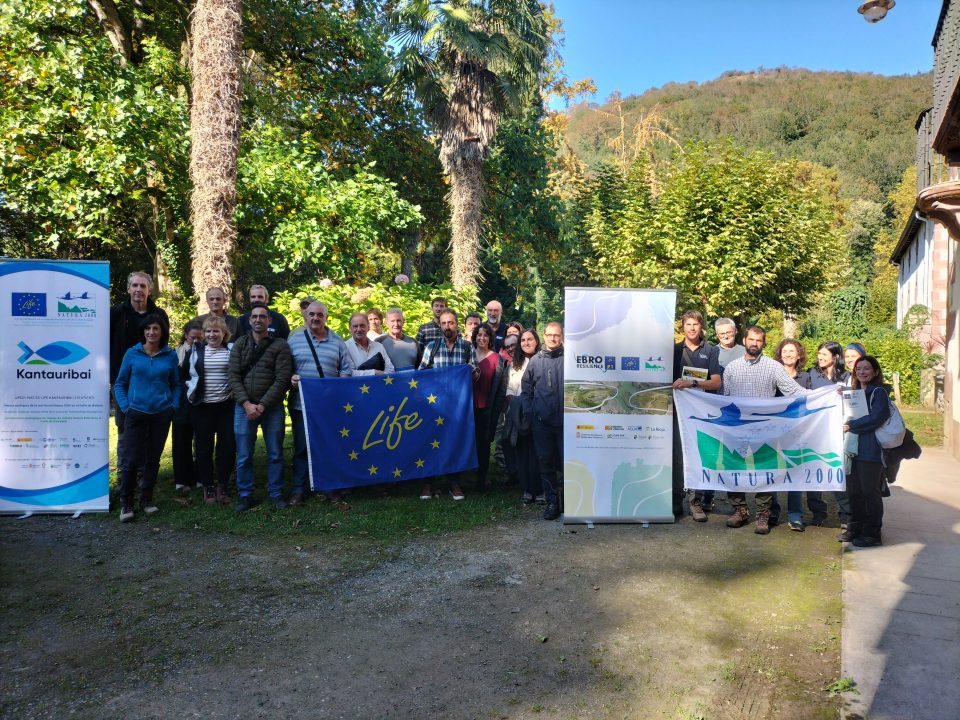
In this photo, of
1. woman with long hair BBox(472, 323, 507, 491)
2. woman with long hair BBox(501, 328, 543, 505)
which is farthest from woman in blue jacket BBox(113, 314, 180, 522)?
woman with long hair BBox(501, 328, 543, 505)

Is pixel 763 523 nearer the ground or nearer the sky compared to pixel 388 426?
nearer the ground

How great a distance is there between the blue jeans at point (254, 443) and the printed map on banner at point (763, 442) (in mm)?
3933

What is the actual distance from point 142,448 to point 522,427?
3.66m

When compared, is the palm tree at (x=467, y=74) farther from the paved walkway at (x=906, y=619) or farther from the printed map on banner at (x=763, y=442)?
the paved walkway at (x=906, y=619)

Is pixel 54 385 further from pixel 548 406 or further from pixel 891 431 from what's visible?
pixel 891 431

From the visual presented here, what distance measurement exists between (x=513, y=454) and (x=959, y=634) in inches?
193

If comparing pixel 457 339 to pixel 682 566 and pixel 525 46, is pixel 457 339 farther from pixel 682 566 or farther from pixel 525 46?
pixel 525 46

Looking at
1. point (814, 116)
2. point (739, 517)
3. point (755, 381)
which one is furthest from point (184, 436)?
point (814, 116)

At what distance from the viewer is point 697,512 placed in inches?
298

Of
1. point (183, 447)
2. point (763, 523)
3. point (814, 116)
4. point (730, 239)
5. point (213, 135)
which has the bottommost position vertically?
point (763, 523)

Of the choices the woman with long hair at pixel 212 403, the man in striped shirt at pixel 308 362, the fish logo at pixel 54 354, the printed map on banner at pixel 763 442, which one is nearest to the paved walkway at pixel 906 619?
the printed map on banner at pixel 763 442

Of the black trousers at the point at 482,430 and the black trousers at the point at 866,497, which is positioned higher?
the black trousers at the point at 482,430

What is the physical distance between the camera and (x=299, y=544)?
21.6ft

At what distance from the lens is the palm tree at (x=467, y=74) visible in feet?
61.3
